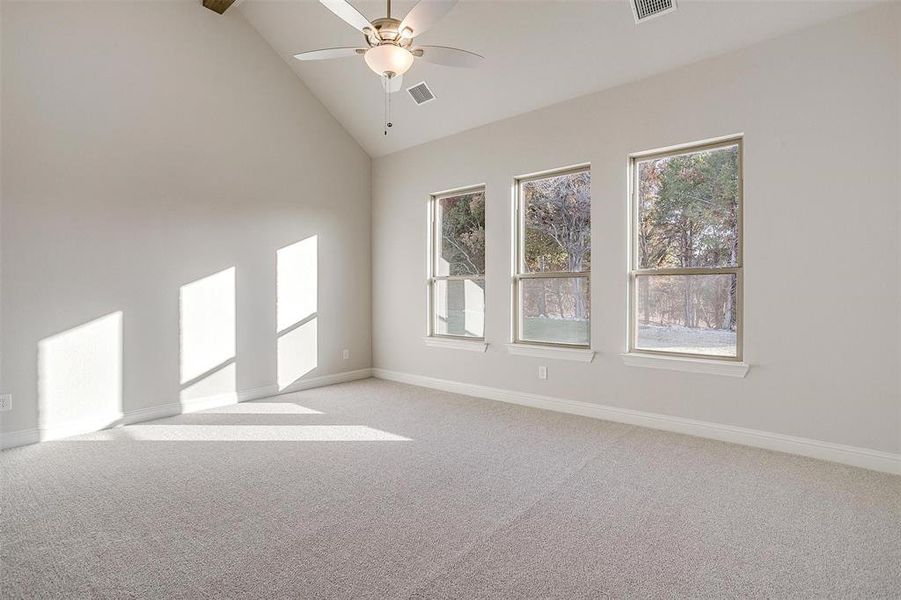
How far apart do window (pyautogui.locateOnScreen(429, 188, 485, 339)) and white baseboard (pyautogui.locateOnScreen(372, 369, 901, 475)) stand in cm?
70

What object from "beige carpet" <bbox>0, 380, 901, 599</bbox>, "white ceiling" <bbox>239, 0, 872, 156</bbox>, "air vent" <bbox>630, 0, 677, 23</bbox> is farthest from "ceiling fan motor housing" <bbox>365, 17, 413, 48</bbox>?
"beige carpet" <bbox>0, 380, 901, 599</bbox>

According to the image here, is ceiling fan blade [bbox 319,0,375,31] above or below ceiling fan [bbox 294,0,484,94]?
above

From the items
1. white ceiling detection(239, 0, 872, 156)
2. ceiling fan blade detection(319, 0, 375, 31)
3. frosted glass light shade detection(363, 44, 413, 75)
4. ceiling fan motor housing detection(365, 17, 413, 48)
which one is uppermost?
white ceiling detection(239, 0, 872, 156)

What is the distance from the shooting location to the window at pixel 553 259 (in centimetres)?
445

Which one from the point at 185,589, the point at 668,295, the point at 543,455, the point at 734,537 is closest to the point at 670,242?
the point at 668,295

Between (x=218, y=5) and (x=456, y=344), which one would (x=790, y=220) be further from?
(x=218, y=5)

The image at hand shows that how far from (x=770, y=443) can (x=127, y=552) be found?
3.94 meters

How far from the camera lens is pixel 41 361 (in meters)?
3.66

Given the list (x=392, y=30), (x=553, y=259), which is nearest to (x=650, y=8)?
(x=392, y=30)

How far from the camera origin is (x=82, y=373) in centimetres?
387

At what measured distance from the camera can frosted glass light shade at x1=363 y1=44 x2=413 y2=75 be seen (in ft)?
8.73

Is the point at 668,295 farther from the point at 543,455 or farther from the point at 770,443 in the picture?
the point at 543,455

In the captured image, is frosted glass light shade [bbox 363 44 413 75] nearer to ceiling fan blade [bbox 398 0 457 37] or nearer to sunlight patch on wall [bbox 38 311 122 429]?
ceiling fan blade [bbox 398 0 457 37]

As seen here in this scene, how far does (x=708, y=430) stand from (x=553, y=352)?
1.42 metres
